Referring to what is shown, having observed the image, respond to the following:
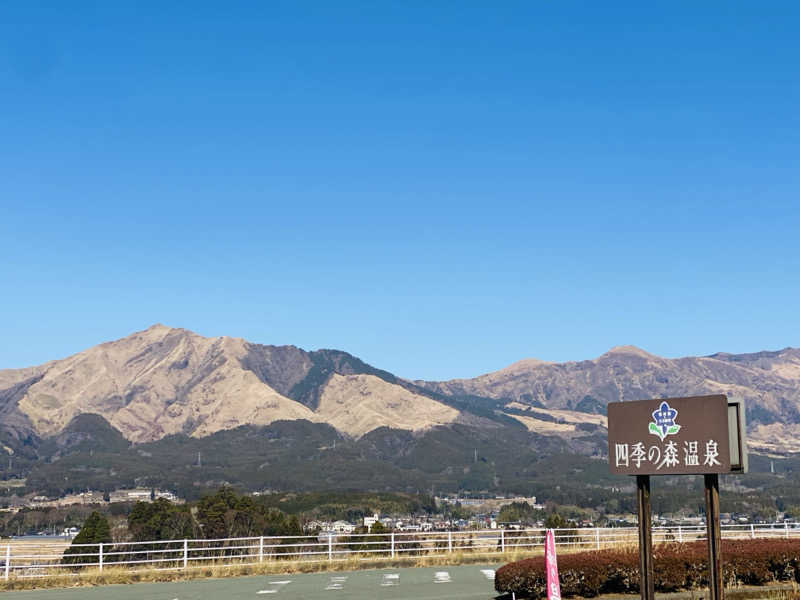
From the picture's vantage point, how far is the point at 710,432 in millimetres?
18766

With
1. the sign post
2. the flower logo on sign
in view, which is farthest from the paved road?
the flower logo on sign

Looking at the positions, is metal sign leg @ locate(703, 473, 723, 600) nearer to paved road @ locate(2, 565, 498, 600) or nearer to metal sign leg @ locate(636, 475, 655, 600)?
metal sign leg @ locate(636, 475, 655, 600)

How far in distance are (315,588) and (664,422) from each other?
1748 cm

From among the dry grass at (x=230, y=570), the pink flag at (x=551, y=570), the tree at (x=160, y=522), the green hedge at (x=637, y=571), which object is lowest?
the tree at (x=160, y=522)

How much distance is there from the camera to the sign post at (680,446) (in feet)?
60.7

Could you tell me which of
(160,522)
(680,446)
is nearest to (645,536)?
(680,446)

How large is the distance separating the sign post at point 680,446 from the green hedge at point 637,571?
718 centimetres

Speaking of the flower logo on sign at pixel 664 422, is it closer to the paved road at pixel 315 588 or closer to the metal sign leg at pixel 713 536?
the metal sign leg at pixel 713 536

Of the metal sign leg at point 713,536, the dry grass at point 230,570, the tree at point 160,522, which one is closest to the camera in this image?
the metal sign leg at point 713,536

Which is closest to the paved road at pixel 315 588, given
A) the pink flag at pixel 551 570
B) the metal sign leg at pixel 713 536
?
the metal sign leg at pixel 713 536

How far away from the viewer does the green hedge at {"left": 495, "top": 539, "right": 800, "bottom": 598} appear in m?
26.7

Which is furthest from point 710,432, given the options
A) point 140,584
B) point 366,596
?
point 140,584

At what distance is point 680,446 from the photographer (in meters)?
19.2

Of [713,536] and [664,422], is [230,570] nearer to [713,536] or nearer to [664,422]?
[664,422]
